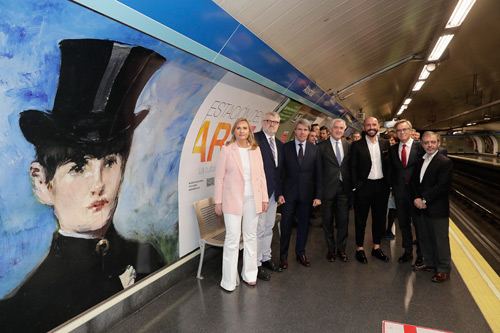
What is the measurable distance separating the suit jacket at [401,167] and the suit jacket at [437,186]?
28cm

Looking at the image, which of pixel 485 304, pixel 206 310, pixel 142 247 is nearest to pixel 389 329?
pixel 485 304

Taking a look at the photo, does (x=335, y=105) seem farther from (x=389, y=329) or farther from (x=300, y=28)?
(x=389, y=329)

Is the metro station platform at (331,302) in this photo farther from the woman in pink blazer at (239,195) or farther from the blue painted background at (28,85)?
the blue painted background at (28,85)

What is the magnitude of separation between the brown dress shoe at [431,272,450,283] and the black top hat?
3.91 m

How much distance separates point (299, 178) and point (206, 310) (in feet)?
6.43

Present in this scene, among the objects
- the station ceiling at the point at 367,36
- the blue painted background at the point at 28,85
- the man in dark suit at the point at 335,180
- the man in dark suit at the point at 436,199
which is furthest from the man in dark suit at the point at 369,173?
the blue painted background at the point at 28,85

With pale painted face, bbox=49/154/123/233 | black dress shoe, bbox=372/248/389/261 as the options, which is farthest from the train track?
pale painted face, bbox=49/154/123/233

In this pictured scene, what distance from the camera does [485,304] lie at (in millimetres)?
3254

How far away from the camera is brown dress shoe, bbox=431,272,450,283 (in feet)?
12.4

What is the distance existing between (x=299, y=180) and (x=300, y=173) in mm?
94

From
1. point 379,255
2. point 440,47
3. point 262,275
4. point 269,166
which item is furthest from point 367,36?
point 262,275

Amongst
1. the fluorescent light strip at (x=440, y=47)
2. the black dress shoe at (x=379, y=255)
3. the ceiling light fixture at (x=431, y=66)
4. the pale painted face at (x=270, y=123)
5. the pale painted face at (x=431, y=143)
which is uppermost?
the fluorescent light strip at (x=440, y=47)

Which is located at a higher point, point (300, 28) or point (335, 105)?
point (300, 28)

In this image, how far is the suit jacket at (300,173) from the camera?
161 inches
